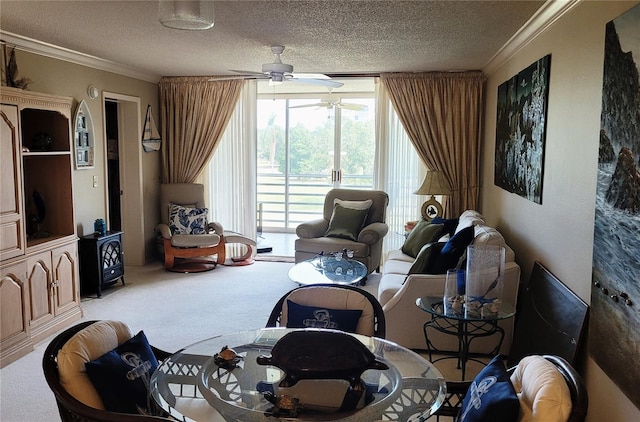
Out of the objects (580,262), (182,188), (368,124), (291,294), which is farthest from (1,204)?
(368,124)

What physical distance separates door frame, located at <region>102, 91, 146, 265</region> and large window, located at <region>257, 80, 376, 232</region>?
2473 mm

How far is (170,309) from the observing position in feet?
16.0

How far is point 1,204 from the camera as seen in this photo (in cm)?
364

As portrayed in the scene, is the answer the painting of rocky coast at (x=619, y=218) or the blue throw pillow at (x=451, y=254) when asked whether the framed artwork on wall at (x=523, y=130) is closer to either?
the blue throw pillow at (x=451, y=254)

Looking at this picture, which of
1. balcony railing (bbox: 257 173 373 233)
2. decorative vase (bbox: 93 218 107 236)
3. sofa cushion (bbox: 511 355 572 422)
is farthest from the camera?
balcony railing (bbox: 257 173 373 233)

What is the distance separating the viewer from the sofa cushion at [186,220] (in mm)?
6492

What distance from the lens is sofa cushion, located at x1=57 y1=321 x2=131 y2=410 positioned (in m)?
1.86

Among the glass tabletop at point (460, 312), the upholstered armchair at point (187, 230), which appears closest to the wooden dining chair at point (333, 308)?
the glass tabletop at point (460, 312)

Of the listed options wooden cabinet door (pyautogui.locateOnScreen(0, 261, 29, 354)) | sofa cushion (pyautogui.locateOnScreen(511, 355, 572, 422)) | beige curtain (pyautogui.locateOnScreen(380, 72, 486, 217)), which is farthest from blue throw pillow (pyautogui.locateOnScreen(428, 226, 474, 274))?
wooden cabinet door (pyautogui.locateOnScreen(0, 261, 29, 354))

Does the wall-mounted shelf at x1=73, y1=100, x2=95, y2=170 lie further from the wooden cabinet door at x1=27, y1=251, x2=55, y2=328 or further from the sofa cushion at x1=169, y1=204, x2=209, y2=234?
the wooden cabinet door at x1=27, y1=251, x2=55, y2=328

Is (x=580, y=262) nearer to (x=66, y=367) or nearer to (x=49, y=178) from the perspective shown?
(x=66, y=367)

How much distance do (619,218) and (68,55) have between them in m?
4.89

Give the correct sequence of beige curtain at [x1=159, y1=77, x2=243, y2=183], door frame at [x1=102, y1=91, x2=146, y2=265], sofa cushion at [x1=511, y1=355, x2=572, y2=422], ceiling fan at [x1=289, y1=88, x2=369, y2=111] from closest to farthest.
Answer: sofa cushion at [x1=511, y1=355, x2=572, y2=422]
door frame at [x1=102, y1=91, x2=146, y2=265]
beige curtain at [x1=159, y1=77, x2=243, y2=183]
ceiling fan at [x1=289, y1=88, x2=369, y2=111]

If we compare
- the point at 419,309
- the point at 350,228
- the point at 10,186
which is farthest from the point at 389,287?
the point at 10,186
